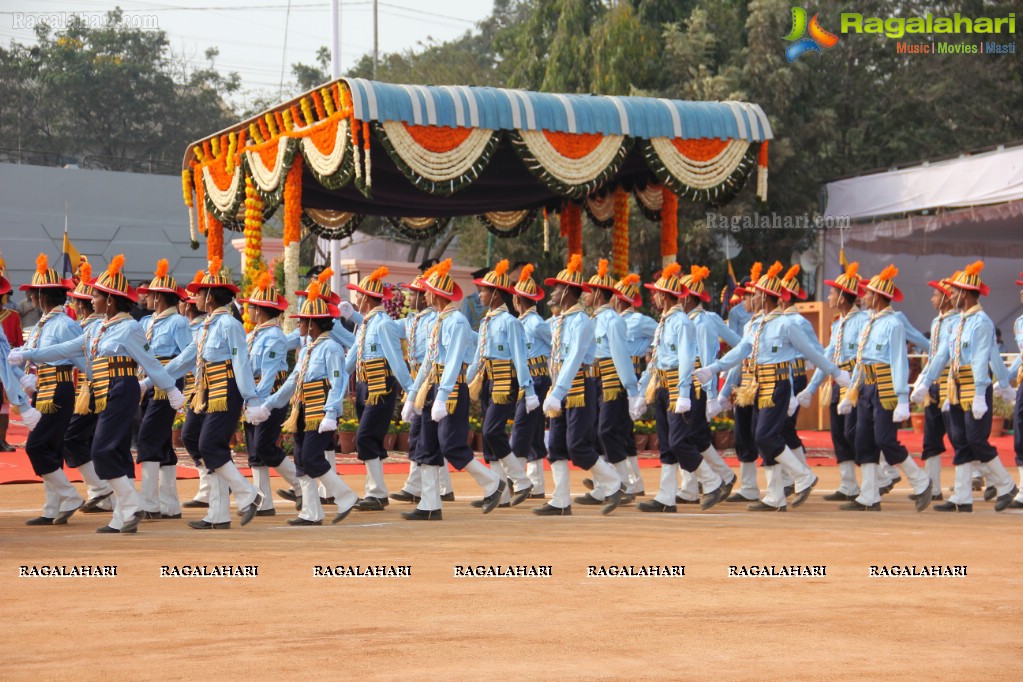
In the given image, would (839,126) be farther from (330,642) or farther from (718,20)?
(330,642)

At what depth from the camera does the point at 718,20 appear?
101 ft

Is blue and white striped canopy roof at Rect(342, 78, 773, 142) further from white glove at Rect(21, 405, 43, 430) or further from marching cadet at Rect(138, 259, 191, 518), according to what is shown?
white glove at Rect(21, 405, 43, 430)

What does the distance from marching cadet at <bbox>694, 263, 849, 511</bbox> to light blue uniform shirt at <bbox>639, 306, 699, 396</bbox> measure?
132mm

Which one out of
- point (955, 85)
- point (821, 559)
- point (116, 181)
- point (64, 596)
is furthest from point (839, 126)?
point (64, 596)

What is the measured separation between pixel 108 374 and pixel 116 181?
94.2 ft

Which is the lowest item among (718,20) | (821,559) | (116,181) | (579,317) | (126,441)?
(821,559)

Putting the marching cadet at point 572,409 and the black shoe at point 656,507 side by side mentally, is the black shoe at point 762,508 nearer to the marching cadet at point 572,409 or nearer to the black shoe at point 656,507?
the black shoe at point 656,507

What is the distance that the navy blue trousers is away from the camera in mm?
11203

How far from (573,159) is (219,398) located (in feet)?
27.9

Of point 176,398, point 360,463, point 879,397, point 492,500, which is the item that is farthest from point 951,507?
point 360,463

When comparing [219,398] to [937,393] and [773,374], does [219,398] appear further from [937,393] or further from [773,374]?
[937,393]

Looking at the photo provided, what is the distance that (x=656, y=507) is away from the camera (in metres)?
11.6

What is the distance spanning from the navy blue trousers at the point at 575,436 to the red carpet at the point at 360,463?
4.62 metres

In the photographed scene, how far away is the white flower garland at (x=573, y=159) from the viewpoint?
1753 centimetres
